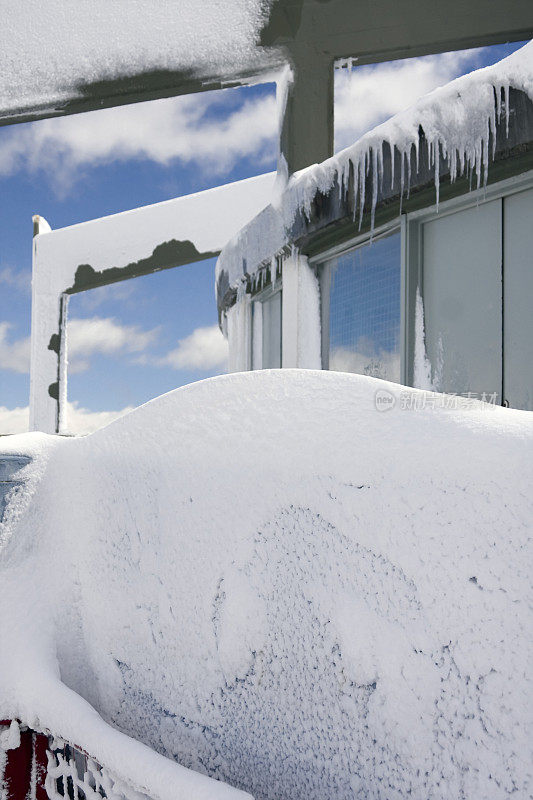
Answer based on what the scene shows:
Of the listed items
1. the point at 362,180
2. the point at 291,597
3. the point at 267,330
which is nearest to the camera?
the point at 291,597

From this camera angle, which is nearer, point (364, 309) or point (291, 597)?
point (291, 597)

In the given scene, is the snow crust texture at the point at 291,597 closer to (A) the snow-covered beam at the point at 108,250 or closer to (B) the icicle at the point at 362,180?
(B) the icicle at the point at 362,180

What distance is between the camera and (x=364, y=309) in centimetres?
539

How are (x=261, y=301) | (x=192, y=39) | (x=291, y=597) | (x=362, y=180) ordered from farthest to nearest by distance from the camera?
(x=192, y=39) < (x=261, y=301) < (x=362, y=180) < (x=291, y=597)

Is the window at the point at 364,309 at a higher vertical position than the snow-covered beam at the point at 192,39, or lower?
lower

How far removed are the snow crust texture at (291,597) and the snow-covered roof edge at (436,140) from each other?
2.77m

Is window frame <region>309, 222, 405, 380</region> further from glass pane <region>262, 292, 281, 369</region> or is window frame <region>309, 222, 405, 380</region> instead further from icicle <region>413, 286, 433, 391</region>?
glass pane <region>262, 292, 281, 369</region>

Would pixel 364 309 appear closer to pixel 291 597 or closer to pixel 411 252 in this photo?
pixel 411 252

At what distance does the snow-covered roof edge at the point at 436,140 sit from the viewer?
12.4ft

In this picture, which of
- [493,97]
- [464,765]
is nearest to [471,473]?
[464,765]

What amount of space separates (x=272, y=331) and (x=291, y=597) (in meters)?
5.70

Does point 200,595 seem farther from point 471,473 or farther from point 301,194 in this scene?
point 301,194

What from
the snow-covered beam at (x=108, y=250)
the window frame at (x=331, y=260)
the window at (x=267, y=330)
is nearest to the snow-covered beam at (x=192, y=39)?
the snow-covered beam at (x=108, y=250)

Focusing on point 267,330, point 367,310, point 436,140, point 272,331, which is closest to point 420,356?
point 367,310
